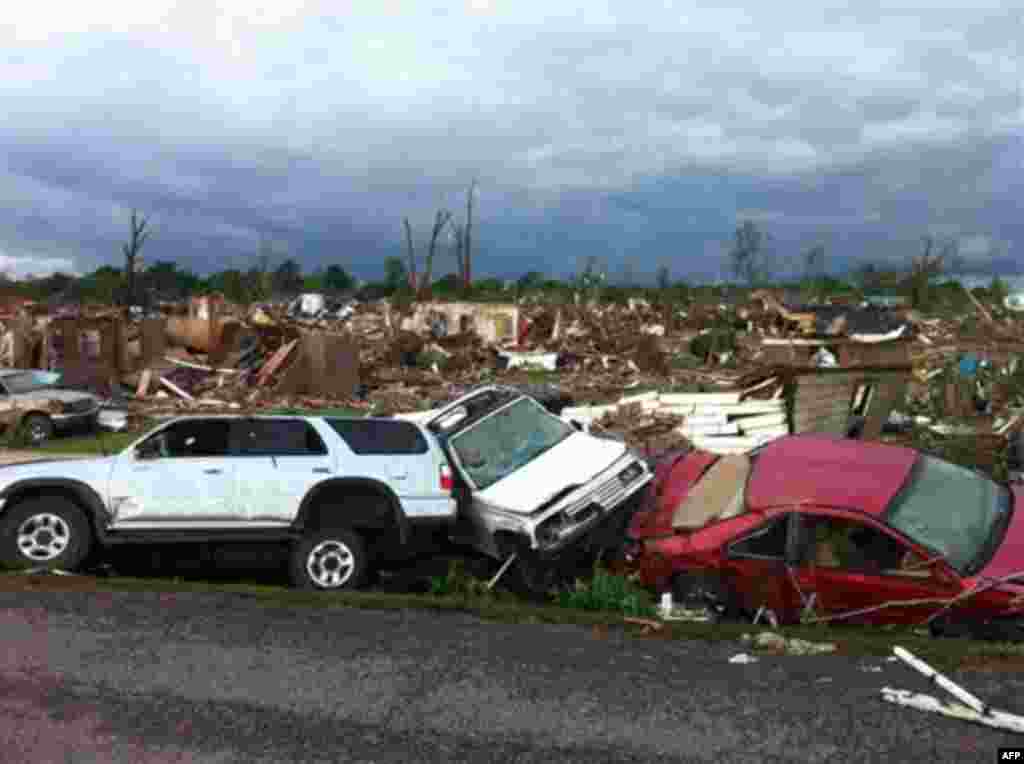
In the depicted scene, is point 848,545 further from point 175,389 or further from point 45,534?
point 175,389

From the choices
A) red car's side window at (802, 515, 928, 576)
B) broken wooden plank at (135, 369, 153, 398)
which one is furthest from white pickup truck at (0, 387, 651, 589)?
broken wooden plank at (135, 369, 153, 398)

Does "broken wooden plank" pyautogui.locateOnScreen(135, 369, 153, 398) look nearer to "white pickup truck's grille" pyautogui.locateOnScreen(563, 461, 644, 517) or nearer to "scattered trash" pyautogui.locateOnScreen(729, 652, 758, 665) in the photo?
"white pickup truck's grille" pyautogui.locateOnScreen(563, 461, 644, 517)

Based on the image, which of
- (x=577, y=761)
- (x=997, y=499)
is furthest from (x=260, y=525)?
(x=997, y=499)

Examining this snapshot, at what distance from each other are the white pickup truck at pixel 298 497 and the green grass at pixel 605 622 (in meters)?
0.83

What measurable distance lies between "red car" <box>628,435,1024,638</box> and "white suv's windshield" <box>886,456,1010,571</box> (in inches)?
0.5

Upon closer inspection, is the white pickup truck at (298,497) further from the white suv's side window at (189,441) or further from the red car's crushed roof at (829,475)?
the red car's crushed roof at (829,475)

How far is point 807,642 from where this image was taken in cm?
632

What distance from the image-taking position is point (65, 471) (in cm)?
890

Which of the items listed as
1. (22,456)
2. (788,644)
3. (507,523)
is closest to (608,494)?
(507,523)

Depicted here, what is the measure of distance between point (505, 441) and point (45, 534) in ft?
14.4

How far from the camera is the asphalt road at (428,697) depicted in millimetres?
4461

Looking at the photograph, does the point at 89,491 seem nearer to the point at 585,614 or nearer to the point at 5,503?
the point at 5,503

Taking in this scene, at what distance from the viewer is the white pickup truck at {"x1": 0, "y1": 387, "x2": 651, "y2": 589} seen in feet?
29.0

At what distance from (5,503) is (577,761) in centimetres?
659
